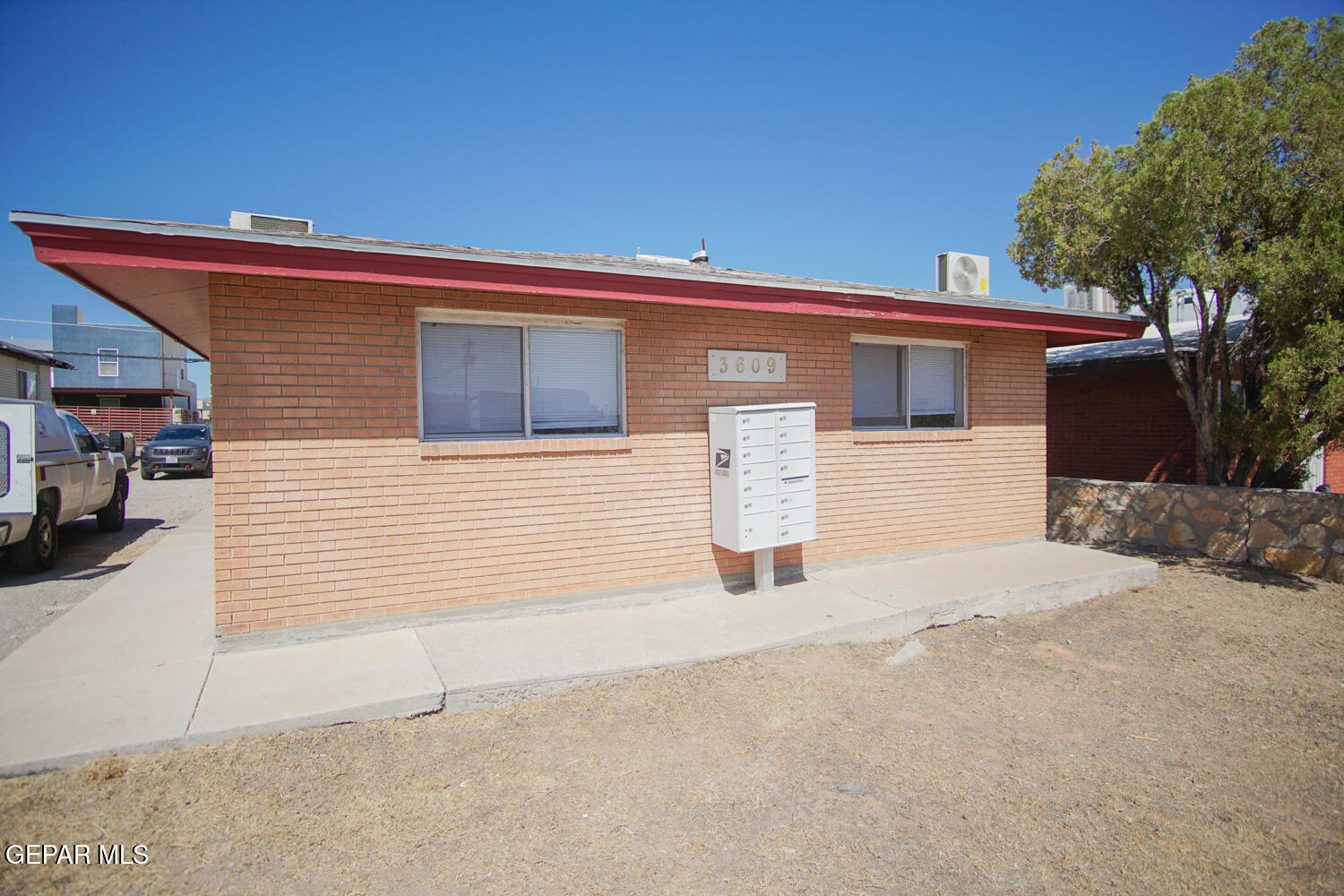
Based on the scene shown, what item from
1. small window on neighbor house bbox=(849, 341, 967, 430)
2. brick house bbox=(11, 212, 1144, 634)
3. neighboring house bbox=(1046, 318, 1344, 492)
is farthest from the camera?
neighboring house bbox=(1046, 318, 1344, 492)

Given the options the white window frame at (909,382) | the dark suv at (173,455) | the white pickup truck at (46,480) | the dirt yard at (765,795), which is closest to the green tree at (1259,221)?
the white window frame at (909,382)

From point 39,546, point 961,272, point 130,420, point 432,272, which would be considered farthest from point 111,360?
point 961,272

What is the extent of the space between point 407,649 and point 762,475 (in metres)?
3.20

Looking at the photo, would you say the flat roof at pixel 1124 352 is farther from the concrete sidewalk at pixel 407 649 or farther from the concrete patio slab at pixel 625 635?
the concrete patio slab at pixel 625 635

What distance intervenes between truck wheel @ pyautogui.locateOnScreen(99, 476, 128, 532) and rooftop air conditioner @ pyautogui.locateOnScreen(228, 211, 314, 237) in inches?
316

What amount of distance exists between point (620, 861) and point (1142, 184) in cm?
867

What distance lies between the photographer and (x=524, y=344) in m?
5.96

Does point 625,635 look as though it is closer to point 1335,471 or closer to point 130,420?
point 1335,471

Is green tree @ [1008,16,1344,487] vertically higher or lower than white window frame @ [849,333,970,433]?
higher

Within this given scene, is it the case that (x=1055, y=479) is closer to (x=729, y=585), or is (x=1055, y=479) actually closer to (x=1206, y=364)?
(x=1206, y=364)

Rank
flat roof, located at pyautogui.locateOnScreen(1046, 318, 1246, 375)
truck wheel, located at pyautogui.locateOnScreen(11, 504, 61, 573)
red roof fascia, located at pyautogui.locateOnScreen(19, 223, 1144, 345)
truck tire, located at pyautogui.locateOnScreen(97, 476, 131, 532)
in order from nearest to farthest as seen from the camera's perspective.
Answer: red roof fascia, located at pyautogui.locateOnScreen(19, 223, 1144, 345) → truck wheel, located at pyautogui.locateOnScreen(11, 504, 61, 573) → flat roof, located at pyautogui.locateOnScreen(1046, 318, 1246, 375) → truck tire, located at pyautogui.locateOnScreen(97, 476, 131, 532)

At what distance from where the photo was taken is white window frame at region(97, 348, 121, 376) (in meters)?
40.2

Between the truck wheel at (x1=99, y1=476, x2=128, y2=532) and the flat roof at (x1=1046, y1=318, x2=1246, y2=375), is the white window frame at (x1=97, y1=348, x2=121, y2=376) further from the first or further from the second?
the flat roof at (x1=1046, y1=318, x2=1246, y2=375)

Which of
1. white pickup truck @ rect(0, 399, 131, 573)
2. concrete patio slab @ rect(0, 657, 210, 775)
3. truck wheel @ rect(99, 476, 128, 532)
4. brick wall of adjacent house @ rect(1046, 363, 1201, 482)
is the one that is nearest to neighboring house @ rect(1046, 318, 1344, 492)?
brick wall of adjacent house @ rect(1046, 363, 1201, 482)
